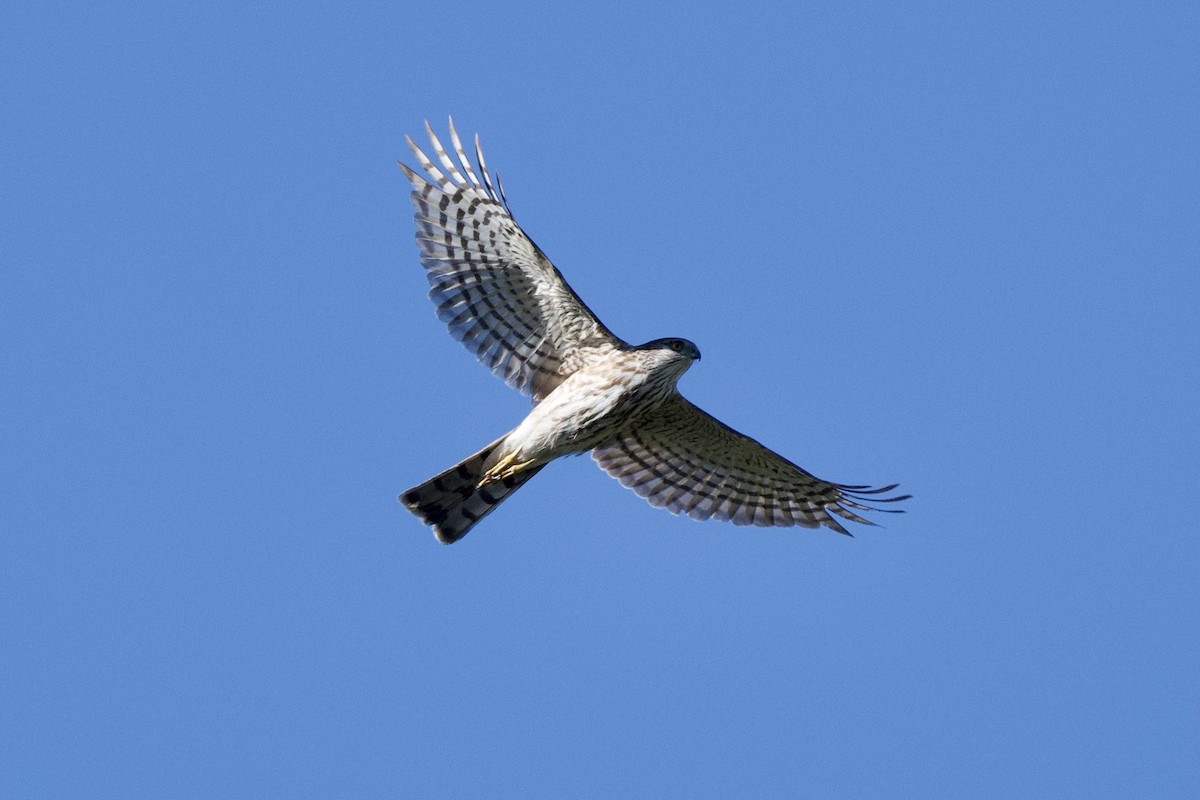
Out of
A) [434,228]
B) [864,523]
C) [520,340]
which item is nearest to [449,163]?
[434,228]

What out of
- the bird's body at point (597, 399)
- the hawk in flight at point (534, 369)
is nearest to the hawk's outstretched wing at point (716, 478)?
the hawk in flight at point (534, 369)

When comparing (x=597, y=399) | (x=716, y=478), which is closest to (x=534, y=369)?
(x=597, y=399)

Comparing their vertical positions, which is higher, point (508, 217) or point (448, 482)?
point (508, 217)

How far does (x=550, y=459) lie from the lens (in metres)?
14.2

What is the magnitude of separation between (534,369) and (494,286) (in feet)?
2.38

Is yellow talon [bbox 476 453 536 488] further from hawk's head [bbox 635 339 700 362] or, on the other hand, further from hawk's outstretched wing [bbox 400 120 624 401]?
hawk's head [bbox 635 339 700 362]

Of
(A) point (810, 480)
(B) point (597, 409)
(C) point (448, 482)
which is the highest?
(A) point (810, 480)

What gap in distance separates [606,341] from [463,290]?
A: 3.70 ft

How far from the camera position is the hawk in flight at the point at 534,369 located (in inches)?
542

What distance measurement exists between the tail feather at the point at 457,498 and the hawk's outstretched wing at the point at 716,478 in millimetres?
979

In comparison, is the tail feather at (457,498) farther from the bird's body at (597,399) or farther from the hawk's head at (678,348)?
the hawk's head at (678,348)

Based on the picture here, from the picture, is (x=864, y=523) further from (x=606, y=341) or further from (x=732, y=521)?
(x=606, y=341)

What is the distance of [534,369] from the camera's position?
1423 cm

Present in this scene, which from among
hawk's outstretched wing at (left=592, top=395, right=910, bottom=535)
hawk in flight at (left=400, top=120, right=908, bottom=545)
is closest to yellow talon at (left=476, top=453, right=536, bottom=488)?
hawk in flight at (left=400, top=120, right=908, bottom=545)
